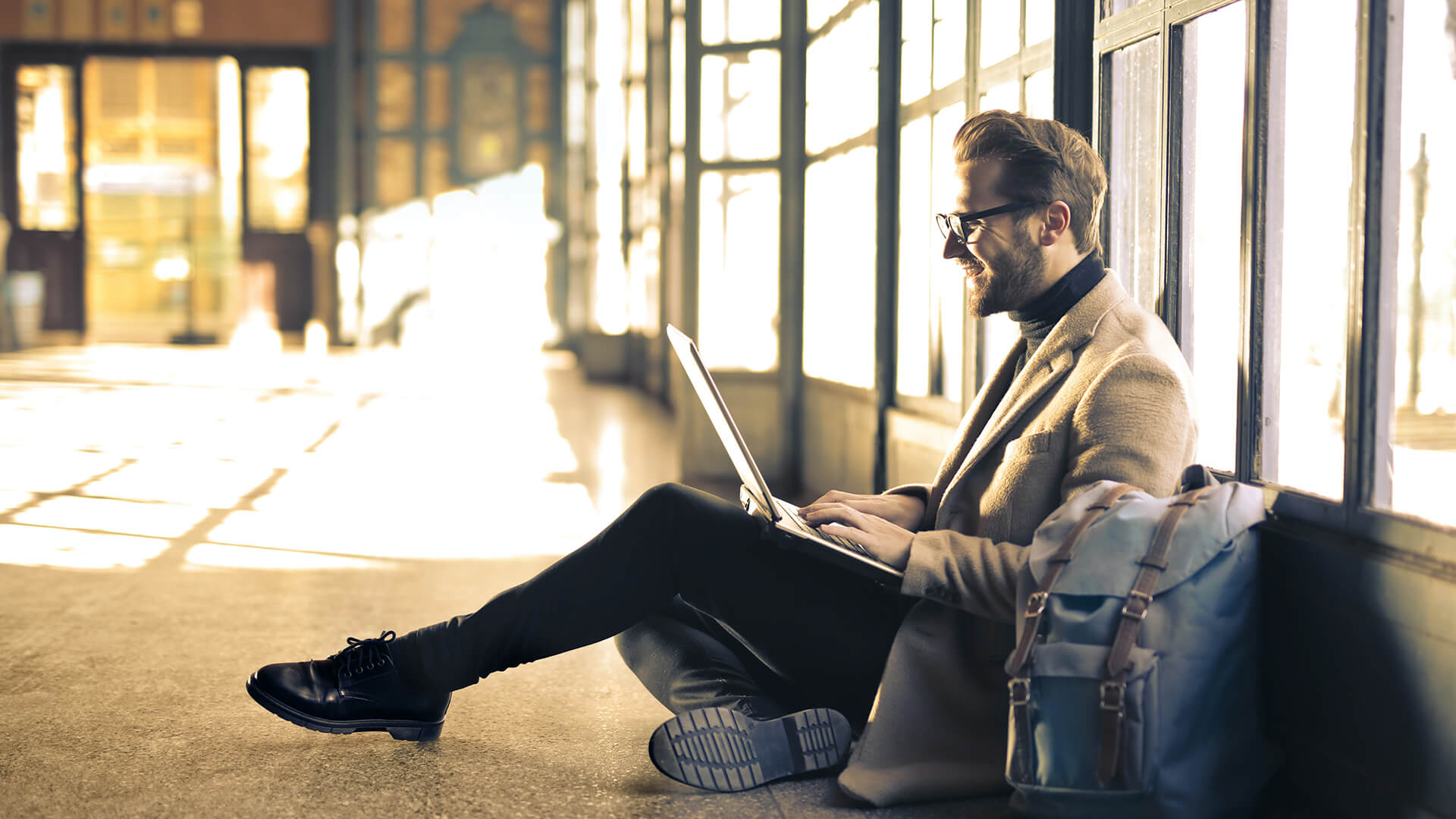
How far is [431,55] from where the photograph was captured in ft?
53.0

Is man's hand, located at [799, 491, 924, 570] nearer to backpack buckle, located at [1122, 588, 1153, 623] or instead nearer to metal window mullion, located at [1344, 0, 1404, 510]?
backpack buckle, located at [1122, 588, 1153, 623]

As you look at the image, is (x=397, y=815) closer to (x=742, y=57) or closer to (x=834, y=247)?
(x=834, y=247)

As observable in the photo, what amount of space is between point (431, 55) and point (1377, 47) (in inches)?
609

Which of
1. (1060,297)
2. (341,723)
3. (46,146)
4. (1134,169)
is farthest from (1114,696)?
(46,146)

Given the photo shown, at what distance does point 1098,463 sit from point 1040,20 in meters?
1.70

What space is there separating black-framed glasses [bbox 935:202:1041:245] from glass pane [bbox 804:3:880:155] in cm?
280

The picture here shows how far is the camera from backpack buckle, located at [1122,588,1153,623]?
1654mm

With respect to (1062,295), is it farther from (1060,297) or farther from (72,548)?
(72,548)

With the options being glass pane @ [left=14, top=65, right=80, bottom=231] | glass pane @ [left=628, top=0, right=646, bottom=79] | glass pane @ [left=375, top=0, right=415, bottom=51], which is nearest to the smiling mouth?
glass pane @ [left=628, top=0, right=646, bottom=79]

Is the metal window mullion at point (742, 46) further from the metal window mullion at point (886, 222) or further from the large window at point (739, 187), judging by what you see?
the metal window mullion at point (886, 222)

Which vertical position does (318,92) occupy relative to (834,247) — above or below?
above

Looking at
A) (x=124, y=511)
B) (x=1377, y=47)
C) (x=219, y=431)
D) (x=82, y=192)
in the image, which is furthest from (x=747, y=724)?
(x=82, y=192)

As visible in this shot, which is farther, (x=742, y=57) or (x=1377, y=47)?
(x=742, y=57)

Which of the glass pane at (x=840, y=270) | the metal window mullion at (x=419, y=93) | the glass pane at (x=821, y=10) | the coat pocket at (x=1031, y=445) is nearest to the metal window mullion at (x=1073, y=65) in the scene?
the coat pocket at (x=1031, y=445)
